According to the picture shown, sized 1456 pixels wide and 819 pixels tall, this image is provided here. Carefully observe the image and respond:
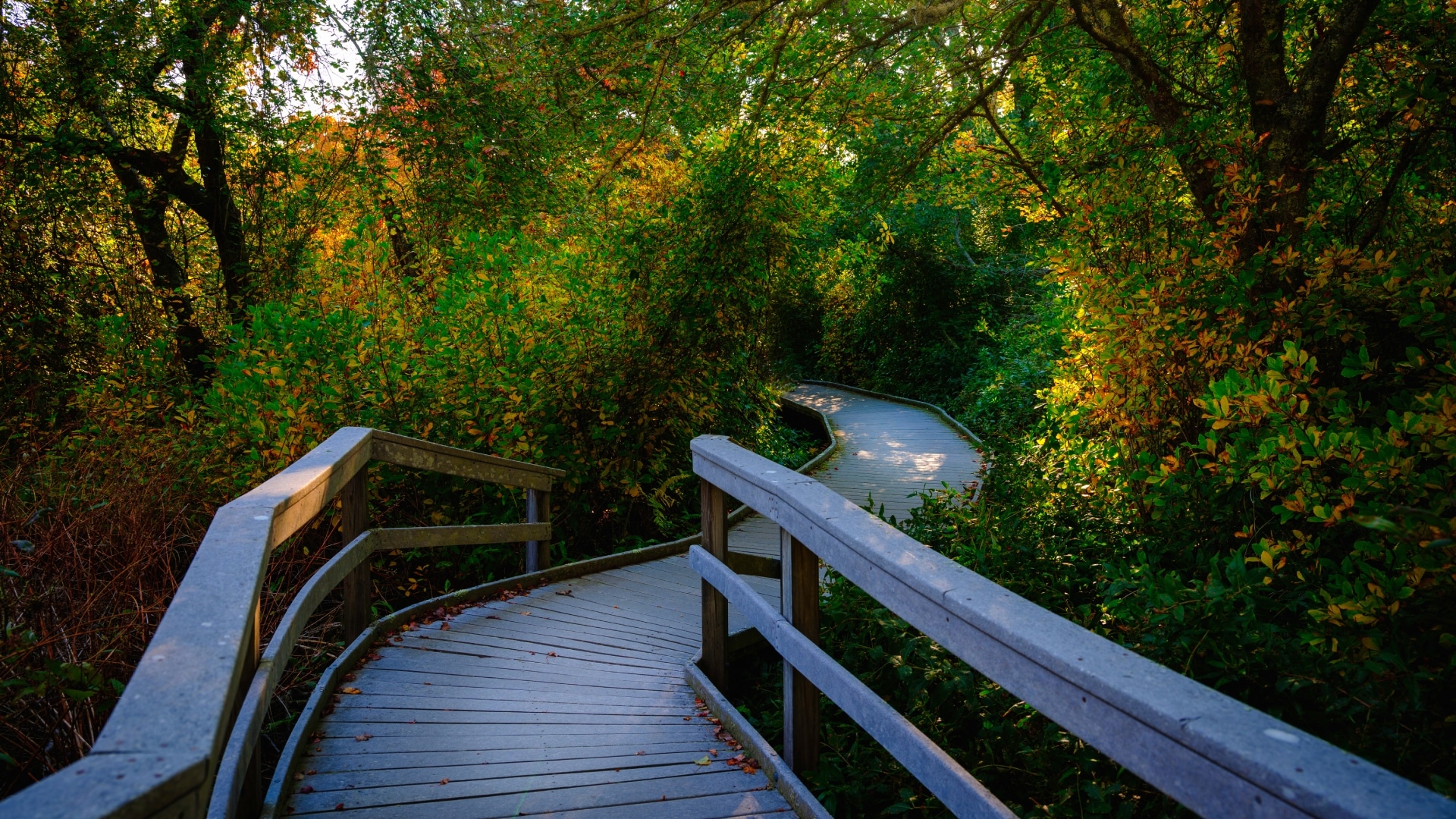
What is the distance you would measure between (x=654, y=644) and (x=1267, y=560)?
299 cm

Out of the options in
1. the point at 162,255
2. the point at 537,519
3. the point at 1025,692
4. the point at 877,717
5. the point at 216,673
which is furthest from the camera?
the point at 162,255

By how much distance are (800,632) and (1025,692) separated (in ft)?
4.04

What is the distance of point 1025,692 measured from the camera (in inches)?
61.7

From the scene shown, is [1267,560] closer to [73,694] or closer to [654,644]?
[654,644]

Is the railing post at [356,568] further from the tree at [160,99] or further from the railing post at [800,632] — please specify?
the tree at [160,99]

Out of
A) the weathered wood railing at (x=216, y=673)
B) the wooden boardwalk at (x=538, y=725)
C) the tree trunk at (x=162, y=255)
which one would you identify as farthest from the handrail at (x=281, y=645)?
the tree trunk at (x=162, y=255)

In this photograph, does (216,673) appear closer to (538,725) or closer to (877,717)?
(877,717)

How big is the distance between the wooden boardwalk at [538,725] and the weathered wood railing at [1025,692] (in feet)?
1.83

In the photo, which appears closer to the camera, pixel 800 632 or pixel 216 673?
pixel 216 673

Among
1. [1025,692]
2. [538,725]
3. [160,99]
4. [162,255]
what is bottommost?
[538,725]

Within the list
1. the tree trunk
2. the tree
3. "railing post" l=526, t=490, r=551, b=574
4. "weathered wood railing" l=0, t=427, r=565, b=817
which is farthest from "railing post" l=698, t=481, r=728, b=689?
the tree trunk

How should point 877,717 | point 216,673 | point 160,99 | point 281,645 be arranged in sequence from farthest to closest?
point 160,99 → point 281,645 → point 877,717 → point 216,673

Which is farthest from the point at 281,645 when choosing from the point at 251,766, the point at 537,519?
the point at 537,519

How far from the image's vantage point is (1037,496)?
269 inches
